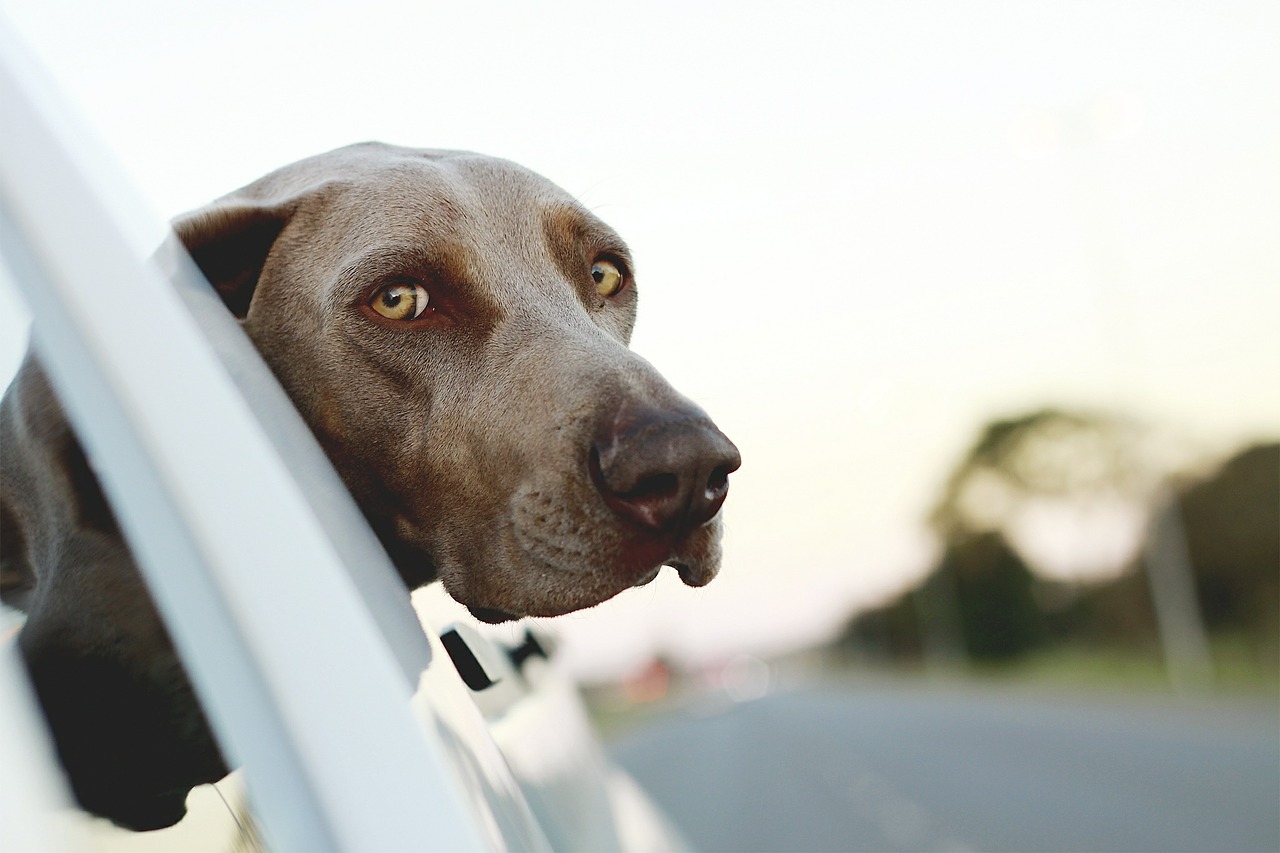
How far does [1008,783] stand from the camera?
52.6ft

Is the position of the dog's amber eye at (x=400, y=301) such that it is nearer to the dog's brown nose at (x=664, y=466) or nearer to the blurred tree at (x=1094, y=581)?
the dog's brown nose at (x=664, y=466)

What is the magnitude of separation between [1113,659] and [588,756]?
40.9 meters

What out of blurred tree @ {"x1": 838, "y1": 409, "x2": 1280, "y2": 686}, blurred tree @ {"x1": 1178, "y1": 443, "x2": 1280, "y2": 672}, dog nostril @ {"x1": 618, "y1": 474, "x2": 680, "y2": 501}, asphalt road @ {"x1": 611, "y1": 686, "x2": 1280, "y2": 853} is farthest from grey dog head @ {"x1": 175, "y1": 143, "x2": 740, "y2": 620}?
blurred tree @ {"x1": 1178, "y1": 443, "x2": 1280, "y2": 672}

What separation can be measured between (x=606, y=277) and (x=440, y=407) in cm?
60

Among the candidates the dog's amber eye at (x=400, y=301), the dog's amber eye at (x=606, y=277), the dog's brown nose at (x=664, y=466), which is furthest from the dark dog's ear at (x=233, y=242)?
the dog's brown nose at (x=664, y=466)

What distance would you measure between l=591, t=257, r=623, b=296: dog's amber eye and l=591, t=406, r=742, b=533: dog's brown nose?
765 millimetres

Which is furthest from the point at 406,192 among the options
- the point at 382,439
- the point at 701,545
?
the point at 701,545

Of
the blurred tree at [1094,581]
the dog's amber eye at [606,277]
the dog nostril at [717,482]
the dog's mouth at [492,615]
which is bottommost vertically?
the blurred tree at [1094,581]

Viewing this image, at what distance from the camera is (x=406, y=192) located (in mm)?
2104

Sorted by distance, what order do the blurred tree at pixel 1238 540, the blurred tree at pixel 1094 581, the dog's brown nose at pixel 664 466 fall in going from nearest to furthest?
the dog's brown nose at pixel 664 466 → the blurred tree at pixel 1094 581 → the blurred tree at pixel 1238 540

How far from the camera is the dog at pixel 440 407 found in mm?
1315

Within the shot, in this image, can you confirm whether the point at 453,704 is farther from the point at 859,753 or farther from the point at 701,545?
the point at 859,753

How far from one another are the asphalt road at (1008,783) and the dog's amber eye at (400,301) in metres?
9.32

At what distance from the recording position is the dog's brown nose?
156 centimetres
